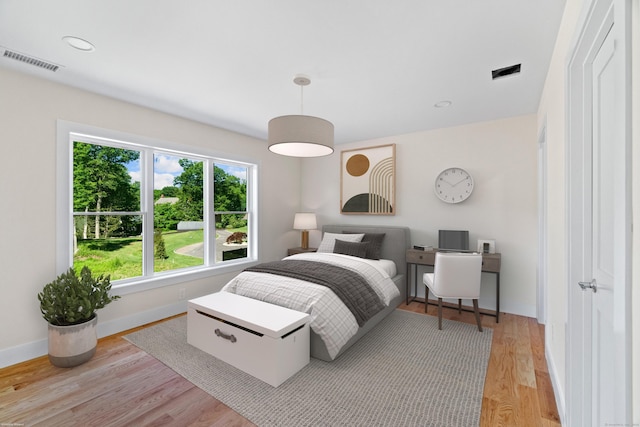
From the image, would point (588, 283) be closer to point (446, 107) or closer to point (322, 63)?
point (322, 63)

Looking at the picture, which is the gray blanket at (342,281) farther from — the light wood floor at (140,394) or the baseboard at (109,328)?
the baseboard at (109,328)

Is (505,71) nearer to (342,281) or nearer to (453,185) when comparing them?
(453,185)

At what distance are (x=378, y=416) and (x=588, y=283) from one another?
140 centimetres

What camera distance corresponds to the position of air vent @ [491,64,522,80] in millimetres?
2402

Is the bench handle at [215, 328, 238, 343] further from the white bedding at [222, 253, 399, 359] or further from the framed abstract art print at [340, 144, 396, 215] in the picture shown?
the framed abstract art print at [340, 144, 396, 215]

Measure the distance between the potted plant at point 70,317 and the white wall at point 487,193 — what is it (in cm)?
379

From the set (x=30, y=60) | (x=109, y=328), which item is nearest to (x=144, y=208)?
(x=109, y=328)

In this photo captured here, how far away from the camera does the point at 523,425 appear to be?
68.4 inches

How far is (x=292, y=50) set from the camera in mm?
2123

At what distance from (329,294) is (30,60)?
3.10 metres

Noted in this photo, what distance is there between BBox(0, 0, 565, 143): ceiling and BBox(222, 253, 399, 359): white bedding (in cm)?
190

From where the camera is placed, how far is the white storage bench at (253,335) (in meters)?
2.14

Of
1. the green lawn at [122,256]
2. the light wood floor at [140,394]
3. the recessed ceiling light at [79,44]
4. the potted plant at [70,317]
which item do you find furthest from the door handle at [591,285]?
the green lawn at [122,256]

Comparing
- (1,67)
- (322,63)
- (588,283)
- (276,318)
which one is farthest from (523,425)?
(1,67)
